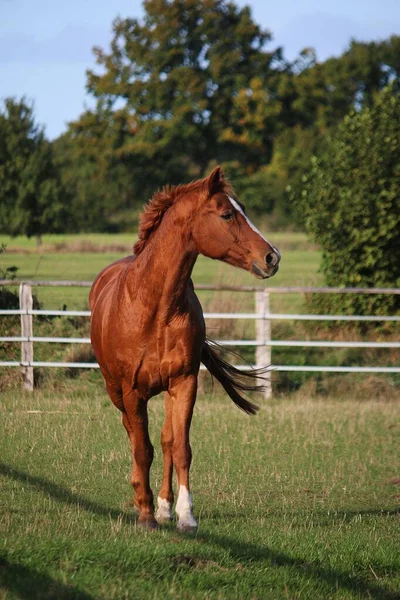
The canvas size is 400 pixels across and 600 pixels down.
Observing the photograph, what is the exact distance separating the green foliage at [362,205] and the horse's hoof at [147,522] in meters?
9.48

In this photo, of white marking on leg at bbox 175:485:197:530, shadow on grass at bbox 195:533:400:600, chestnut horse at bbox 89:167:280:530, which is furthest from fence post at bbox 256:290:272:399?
shadow on grass at bbox 195:533:400:600

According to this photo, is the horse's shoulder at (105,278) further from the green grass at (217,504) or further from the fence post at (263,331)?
the fence post at (263,331)

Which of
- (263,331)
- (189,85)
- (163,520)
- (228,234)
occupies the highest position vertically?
(189,85)

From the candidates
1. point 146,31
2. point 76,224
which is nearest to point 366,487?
point 76,224

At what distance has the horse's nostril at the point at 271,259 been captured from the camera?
579cm

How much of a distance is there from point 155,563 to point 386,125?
39.4 ft

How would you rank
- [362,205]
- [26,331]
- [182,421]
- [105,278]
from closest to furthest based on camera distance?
[182,421], [105,278], [26,331], [362,205]

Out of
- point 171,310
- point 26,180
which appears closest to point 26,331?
point 171,310

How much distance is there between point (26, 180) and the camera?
148 feet

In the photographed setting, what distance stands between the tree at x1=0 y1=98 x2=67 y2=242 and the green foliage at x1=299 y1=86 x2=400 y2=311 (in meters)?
29.6

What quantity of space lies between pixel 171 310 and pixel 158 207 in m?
0.70

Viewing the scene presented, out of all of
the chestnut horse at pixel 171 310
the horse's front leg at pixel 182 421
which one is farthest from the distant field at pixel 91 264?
the horse's front leg at pixel 182 421

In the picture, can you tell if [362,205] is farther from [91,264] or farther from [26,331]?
[91,264]

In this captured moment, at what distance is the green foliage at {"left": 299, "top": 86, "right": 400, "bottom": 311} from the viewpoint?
15.4 metres
